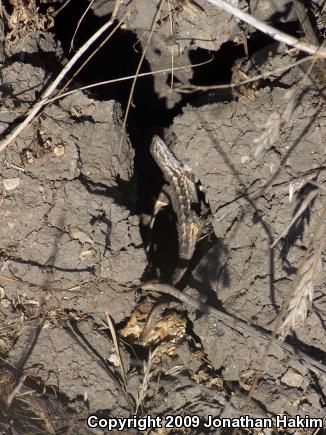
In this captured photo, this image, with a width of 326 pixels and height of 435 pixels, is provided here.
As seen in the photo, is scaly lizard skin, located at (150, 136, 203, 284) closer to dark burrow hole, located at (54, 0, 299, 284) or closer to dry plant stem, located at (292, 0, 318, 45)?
dark burrow hole, located at (54, 0, 299, 284)

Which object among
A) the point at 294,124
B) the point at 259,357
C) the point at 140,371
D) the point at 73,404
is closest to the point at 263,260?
the point at 259,357

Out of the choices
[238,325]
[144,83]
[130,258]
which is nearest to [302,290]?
[238,325]

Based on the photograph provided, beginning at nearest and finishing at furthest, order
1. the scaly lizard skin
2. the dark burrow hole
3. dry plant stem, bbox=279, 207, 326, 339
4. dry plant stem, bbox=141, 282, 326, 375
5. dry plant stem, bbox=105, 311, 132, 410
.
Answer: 1. dry plant stem, bbox=279, 207, 326, 339
2. dry plant stem, bbox=141, 282, 326, 375
3. dry plant stem, bbox=105, 311, 132, 410
4. the scaly lizard skin
5. the dark burrow hole

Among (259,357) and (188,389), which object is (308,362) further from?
(188,389)

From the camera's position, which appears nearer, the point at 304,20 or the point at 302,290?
the point at 302,290

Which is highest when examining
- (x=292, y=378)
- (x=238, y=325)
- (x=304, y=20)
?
(x=304, y=20)

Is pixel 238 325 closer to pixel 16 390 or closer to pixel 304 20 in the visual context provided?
pixel 16 390

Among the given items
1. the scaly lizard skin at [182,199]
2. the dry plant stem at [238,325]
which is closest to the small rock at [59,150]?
the scaly lizard skin at [182,199]

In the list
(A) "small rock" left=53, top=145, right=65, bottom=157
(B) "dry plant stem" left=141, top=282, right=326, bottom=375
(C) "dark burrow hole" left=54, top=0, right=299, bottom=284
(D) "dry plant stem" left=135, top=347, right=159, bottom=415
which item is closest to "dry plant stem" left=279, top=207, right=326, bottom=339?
(B) "dry plant stem" left=141, top=282, right=326, bottom=375
